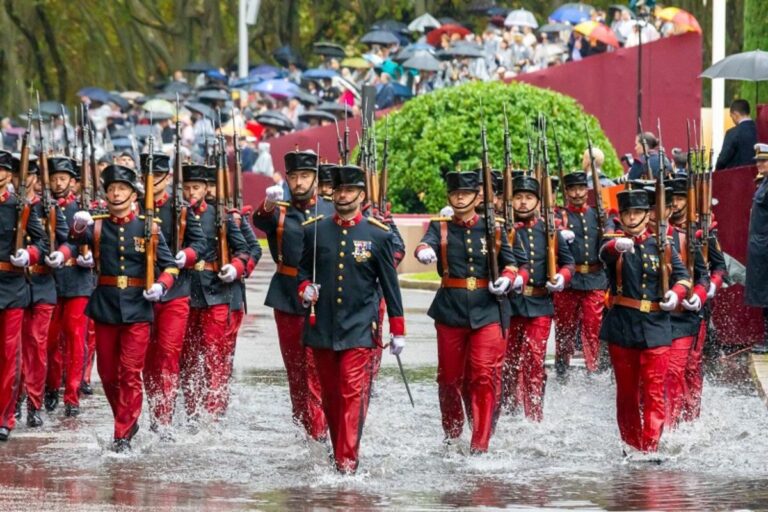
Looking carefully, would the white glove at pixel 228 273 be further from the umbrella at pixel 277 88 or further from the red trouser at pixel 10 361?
the umbrella at pixel 277 88

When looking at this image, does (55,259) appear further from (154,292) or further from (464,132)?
(464,132)

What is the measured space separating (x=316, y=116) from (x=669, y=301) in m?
24.5

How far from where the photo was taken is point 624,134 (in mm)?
36375

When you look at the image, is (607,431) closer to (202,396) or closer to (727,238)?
(202,396)

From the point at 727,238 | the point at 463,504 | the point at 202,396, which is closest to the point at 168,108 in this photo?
the point at 727,238

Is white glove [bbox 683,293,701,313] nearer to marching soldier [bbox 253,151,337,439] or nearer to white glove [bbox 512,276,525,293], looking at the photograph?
white glove [bbox 512,276,525,293]

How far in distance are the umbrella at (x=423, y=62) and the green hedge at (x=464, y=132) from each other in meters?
4.84

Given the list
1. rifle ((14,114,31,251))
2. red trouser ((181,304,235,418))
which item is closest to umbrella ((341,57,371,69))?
red trouser ((181,304,235,418))

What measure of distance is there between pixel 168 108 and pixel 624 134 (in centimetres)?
929

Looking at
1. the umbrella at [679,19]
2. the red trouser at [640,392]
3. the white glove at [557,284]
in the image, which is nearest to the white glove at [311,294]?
the red trouser at [640,392]

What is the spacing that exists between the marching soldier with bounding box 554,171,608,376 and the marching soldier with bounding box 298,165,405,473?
18.5 feet

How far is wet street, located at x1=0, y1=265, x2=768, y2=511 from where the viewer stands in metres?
11.8

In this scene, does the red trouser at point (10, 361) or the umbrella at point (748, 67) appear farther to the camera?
the umbrella at point (748, 67)

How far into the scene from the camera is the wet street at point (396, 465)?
11773 mm
